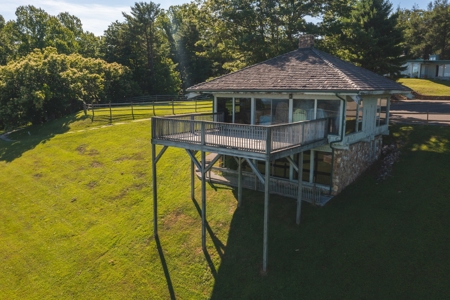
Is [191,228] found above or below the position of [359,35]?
below

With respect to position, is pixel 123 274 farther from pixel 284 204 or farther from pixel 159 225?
pixel 284 204

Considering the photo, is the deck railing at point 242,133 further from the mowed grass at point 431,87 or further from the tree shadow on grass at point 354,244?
the mowed grass at point 431,87

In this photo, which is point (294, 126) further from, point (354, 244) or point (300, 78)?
point (354, 244)

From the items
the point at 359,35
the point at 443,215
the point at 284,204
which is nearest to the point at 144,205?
the point at 284,204

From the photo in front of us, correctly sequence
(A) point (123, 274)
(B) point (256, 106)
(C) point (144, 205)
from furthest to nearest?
1. (C) point (144, 205)
2. (B) point (256, 106)
3. (A) point (123, 274)

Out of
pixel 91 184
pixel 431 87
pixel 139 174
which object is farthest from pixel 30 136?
pixel 431 87

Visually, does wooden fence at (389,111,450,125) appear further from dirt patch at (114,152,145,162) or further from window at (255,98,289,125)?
dirt patch at (114,152,145,162)

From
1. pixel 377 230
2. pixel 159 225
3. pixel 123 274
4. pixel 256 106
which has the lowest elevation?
pixel 123 274
